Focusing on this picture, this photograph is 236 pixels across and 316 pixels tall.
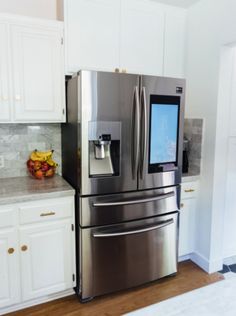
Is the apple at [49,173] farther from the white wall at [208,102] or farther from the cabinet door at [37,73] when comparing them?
the white wall at [208,102]

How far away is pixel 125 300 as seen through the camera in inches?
84.6

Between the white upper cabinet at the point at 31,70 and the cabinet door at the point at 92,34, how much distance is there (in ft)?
0.30

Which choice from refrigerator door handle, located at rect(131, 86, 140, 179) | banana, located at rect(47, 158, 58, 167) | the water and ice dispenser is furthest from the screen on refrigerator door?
banana, located at rect(47, 158, 58, 167)

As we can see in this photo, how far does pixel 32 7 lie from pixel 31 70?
27.7 inches

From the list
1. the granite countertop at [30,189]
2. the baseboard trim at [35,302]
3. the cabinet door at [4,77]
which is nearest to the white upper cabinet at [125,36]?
the cabinet door at [4,77]

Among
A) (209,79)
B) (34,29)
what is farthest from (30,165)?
(209,79)

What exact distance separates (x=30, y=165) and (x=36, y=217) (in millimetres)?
577

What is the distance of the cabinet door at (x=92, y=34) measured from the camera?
215 cm

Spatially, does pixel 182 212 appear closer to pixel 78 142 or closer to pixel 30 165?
pixel 78 142

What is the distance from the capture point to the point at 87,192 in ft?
6.43

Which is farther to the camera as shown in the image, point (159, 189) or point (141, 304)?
point (159, 189)

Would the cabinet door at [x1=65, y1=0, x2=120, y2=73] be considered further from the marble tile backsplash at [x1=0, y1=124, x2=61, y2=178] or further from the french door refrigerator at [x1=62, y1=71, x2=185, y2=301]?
the marble tile backsplash at [x1=0, y1=124, x2=61, y2=178]

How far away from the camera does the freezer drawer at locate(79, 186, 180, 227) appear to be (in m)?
1.99


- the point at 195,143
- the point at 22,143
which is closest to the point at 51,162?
the point at 22,143
